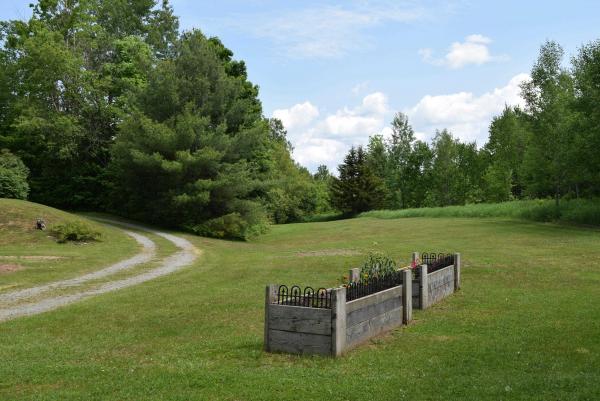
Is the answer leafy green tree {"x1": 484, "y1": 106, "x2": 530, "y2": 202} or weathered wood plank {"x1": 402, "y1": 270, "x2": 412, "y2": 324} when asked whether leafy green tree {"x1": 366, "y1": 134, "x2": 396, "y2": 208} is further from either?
weathered wood plank {"x1": 402, "y1": 270, "x2": 412, "y2": 324}

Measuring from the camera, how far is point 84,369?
8.47 m

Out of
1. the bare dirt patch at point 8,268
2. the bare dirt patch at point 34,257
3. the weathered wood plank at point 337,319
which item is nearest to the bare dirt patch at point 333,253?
the bare dirt patch at point 34,257

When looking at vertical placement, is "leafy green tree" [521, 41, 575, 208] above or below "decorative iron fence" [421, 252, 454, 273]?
above

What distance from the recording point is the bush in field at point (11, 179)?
4200 cm

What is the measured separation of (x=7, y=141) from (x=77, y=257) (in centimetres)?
3485

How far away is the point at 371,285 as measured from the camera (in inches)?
409

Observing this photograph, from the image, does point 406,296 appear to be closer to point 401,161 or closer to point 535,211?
point 535,211

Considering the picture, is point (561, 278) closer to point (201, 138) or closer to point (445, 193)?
point (201, 138)

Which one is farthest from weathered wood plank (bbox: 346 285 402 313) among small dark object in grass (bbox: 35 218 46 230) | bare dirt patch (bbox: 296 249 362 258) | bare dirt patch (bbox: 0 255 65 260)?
small dark object in grass (bbox: 35 218 46 230)

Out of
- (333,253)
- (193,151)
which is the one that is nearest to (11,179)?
(193,151)

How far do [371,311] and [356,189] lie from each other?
63610mm

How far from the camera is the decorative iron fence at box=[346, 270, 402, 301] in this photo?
31.6ft

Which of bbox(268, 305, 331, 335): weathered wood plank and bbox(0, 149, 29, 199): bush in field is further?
bbox(0, 149, 29, 199): bush in field

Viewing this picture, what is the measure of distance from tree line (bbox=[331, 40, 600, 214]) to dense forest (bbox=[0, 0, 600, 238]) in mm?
184
